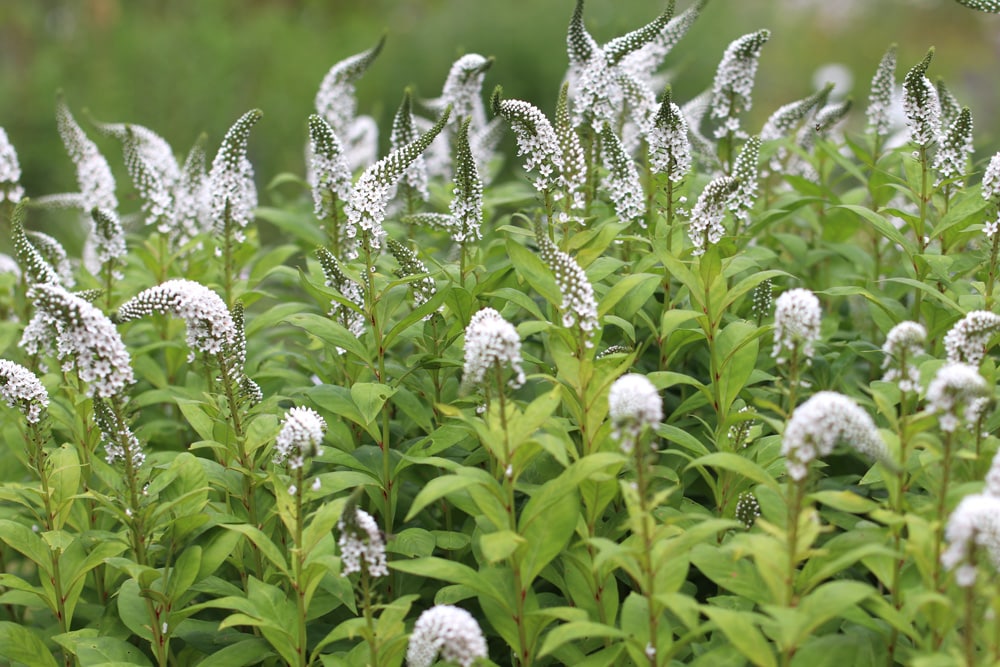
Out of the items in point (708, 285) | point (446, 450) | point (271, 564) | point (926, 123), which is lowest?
point (271, 564)

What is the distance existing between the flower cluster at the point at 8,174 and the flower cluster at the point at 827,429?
3385 mm

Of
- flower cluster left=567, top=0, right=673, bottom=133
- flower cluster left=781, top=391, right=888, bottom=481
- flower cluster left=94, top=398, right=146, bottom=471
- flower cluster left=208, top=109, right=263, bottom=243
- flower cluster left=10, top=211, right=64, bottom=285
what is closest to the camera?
flower cluster left=781, top=391, right=888, bottom=481

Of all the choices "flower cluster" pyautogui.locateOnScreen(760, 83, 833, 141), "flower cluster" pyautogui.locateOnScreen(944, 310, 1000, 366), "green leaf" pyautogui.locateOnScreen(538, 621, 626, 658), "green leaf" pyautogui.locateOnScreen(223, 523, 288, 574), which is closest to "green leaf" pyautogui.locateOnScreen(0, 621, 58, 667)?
"green leaf" pyautogui.locateOnScreen(223, 523, 288, 574)

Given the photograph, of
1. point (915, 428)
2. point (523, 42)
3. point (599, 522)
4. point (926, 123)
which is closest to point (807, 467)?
point (915, 428)

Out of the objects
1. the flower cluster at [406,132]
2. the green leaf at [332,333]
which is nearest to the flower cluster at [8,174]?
the flower cluster at [406,132]

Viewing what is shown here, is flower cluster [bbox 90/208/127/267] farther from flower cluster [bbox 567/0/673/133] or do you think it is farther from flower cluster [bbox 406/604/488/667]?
flower cluster [bbox 406/604/488/667]

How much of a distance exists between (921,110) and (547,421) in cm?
161

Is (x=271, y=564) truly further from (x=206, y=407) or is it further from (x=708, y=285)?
(x=708, y=285)

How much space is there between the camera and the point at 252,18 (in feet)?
57.7

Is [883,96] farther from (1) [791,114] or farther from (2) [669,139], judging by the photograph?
(2) [669,139]

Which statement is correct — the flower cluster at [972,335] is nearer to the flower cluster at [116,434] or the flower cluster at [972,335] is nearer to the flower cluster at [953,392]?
the flower cluster at [953,392]

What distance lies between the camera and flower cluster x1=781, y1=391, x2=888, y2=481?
2.16 meters

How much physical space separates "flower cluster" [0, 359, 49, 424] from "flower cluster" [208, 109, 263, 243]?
3.43ft

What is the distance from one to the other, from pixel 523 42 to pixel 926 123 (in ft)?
32.1
